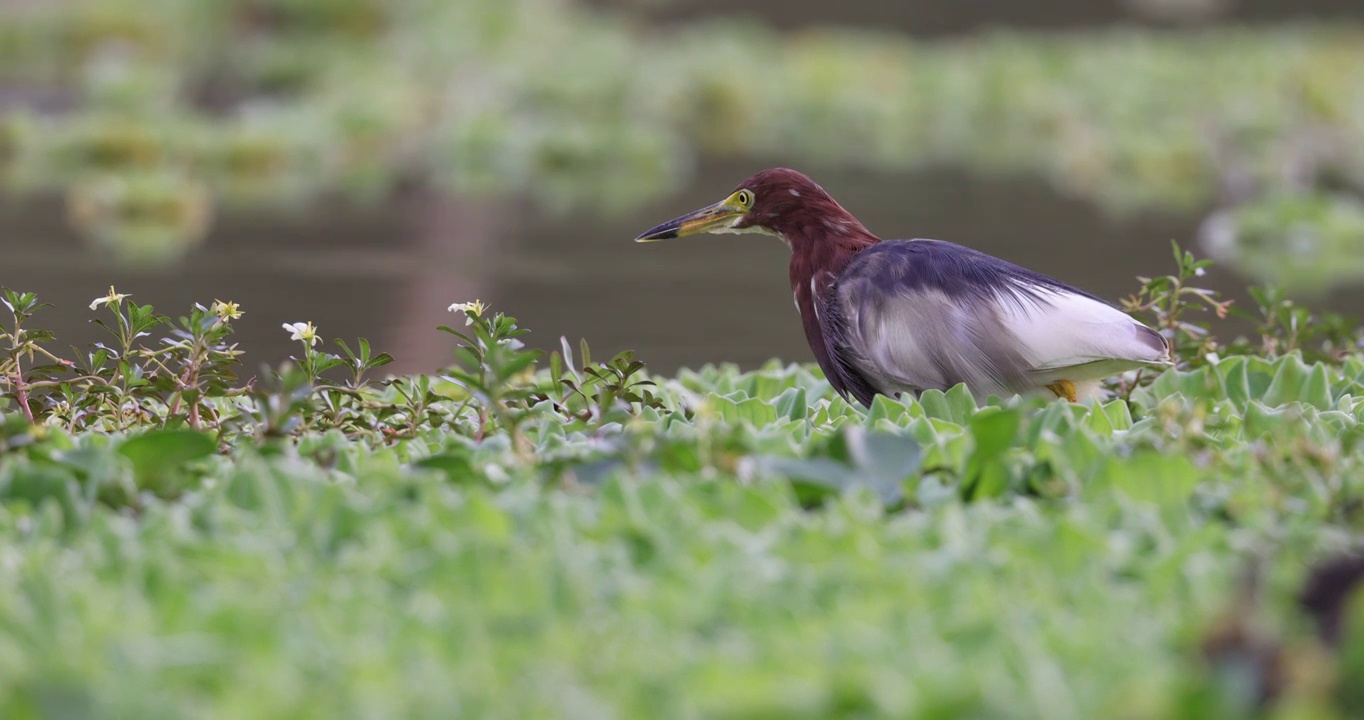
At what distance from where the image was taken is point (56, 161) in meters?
14.5

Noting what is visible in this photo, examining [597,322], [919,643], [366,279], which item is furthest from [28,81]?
[919,643]

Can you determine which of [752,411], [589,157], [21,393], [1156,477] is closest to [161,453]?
[21,393]

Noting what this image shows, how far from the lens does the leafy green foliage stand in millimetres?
2443

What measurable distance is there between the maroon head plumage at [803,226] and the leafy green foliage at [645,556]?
74cm

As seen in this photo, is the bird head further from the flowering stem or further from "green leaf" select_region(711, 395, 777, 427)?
the flowering stem

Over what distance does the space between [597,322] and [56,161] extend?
7.17 metres

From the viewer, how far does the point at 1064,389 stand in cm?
479

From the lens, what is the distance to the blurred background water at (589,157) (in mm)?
9852

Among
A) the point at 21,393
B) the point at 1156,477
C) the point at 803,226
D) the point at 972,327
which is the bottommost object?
the point at 1156,477

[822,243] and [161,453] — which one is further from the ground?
[822,243]

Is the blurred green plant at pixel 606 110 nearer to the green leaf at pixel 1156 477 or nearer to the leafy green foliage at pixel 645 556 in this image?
the leafy green foliage at pixel 645 556

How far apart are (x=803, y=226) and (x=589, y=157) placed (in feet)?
36.7

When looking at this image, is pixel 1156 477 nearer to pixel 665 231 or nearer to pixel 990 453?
pixel 990 453

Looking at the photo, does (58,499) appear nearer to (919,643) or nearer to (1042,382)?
(919,643)
